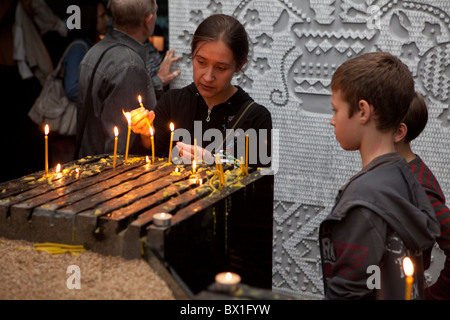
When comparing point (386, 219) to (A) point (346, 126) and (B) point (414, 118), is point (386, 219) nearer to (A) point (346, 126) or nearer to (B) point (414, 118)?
(A) point (346, 126)

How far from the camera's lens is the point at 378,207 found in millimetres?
2033

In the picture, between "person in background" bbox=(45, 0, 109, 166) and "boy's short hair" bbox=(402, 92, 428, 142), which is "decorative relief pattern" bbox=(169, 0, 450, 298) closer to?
"person in background" bbox=(45, 0, 109, 166)

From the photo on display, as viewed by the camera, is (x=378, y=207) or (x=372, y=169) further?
(x=372, y=169)

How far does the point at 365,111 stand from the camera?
223 cm

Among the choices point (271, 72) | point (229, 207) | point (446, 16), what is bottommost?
point (229, 207)

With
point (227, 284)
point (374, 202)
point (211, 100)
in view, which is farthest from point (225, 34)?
point (227, 284)

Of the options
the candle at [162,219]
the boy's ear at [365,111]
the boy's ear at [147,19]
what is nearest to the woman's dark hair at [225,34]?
the boy's ear at [147,19]

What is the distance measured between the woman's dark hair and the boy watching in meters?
1.05

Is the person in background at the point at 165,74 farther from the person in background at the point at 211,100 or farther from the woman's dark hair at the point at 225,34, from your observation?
the woman's dark hair at the point at 225,34

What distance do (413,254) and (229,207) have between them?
79 cm

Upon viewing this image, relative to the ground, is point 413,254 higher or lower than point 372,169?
lower

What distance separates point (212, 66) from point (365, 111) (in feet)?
4.00
